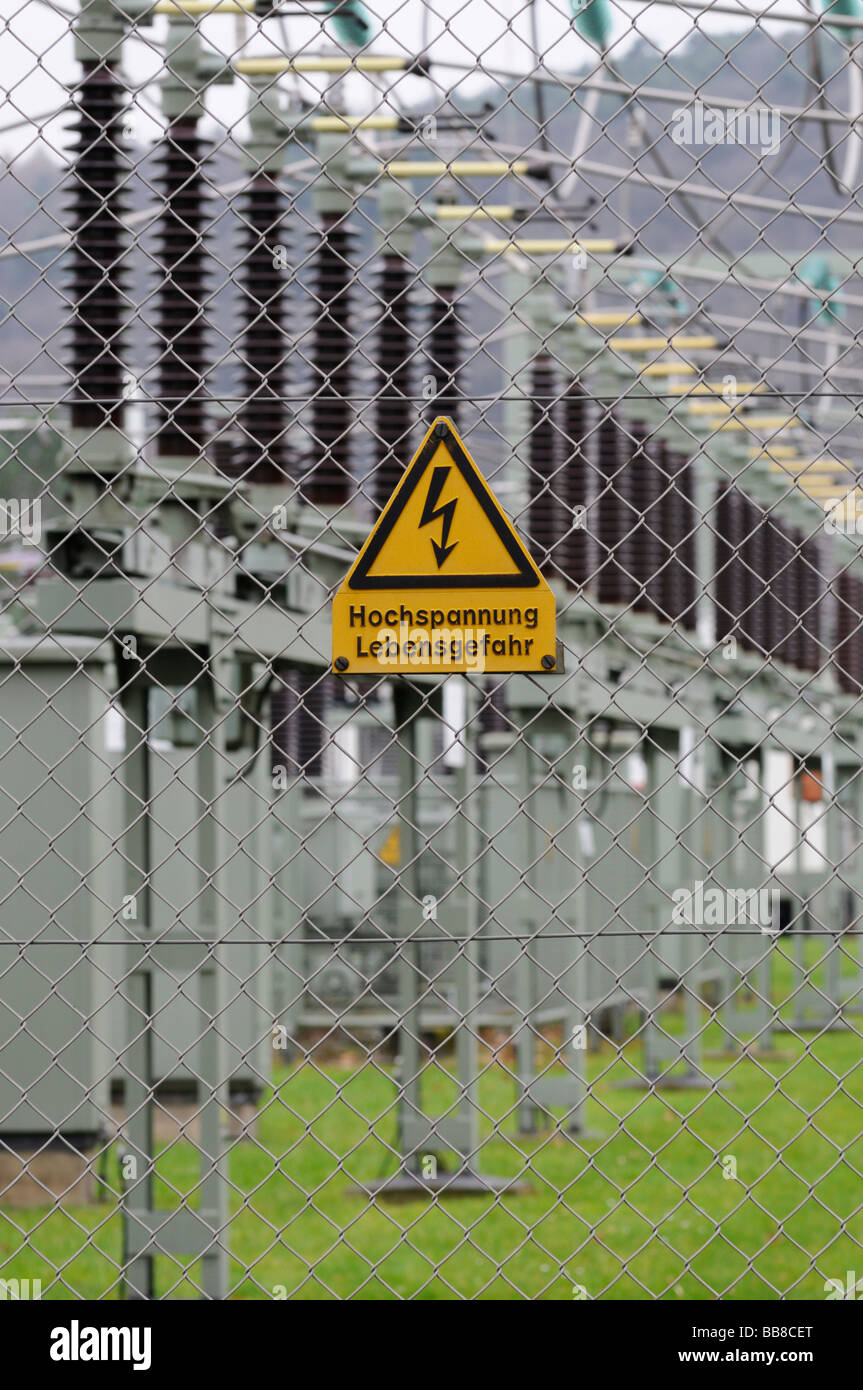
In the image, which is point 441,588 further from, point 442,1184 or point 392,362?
point 442,1184

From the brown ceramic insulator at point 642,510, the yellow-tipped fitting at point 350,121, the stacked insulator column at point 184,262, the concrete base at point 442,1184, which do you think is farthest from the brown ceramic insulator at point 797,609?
the stacked insulator column at point 184,262

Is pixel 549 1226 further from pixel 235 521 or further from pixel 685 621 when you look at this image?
pixel 685 621

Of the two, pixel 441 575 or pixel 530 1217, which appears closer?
pixel 441 575

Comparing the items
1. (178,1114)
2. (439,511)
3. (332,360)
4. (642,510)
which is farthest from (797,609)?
(439,511)

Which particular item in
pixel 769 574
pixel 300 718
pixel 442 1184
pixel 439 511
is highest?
pixel 769 574

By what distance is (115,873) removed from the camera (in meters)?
8.16

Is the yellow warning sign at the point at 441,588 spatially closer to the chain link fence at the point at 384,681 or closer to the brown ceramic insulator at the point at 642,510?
the chain link fence at the point at 384,681

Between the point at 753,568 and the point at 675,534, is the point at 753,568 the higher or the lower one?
the higher one

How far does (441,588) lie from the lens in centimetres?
252

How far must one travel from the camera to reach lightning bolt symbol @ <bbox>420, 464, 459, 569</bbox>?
2.53 meters

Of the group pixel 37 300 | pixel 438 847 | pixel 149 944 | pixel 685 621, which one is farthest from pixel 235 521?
pixel 37 300

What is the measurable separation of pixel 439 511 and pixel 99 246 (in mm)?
1772

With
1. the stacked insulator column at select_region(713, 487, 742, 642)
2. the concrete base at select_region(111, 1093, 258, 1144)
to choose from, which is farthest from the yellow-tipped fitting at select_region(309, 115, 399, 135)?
the concrete base at select_region(111, 1093, 258, 1144)
